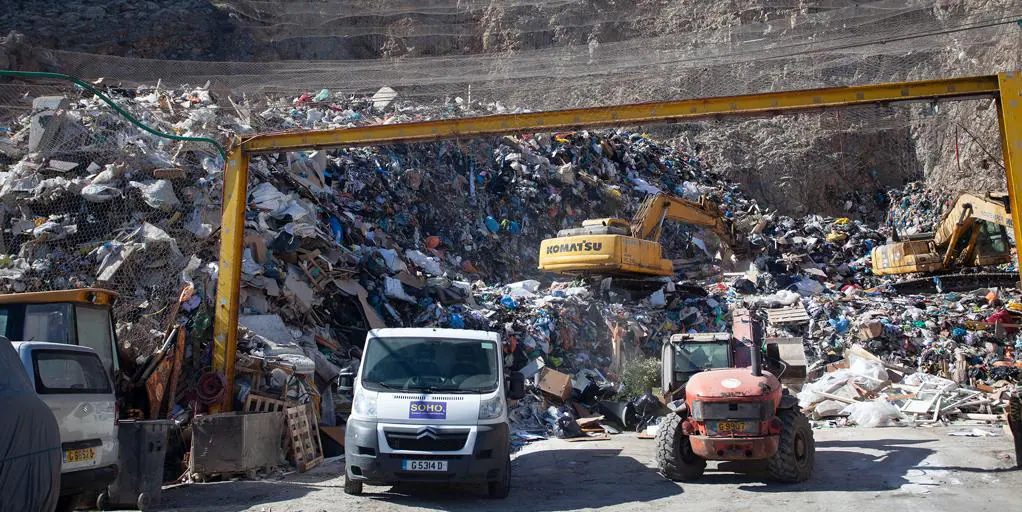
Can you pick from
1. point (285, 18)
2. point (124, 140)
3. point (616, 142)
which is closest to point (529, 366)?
point (124, 140)

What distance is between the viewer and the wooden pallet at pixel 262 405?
9562mm

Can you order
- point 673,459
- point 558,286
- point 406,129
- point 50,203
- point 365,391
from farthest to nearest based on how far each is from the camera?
1. point 558,286
2. point 50,203
3. point 406,129
4. point 673,459
5. point 365,391

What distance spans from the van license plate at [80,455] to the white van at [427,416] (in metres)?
2.05

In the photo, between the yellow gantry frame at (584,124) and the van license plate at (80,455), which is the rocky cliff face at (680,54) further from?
the van license plate at (80,455)

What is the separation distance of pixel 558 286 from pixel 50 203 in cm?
999

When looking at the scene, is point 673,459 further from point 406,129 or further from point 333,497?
point 406,129

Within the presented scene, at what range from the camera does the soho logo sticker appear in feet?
24.3

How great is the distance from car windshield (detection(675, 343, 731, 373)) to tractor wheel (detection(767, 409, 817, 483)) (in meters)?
2.52

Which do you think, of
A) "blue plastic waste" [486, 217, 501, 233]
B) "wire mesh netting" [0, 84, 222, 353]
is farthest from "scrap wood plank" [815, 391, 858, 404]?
"blue plastic waste" [486, 217, 501, 233]

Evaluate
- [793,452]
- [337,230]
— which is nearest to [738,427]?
[793,452]

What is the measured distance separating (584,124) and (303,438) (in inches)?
191

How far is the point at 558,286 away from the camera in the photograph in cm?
1867

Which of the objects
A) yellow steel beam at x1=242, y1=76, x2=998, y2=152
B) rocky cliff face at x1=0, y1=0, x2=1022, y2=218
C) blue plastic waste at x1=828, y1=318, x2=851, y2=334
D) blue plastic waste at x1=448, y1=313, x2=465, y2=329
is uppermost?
rocky cliff face at x1=0, y1=0, x2=1022, y2=218

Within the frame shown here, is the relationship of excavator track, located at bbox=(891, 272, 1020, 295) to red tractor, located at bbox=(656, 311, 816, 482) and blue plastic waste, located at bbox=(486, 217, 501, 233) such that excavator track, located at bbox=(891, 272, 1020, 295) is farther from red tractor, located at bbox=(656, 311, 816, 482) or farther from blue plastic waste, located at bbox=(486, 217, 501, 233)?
red tractor, located at bbox=(656, 311, 816, 482)
